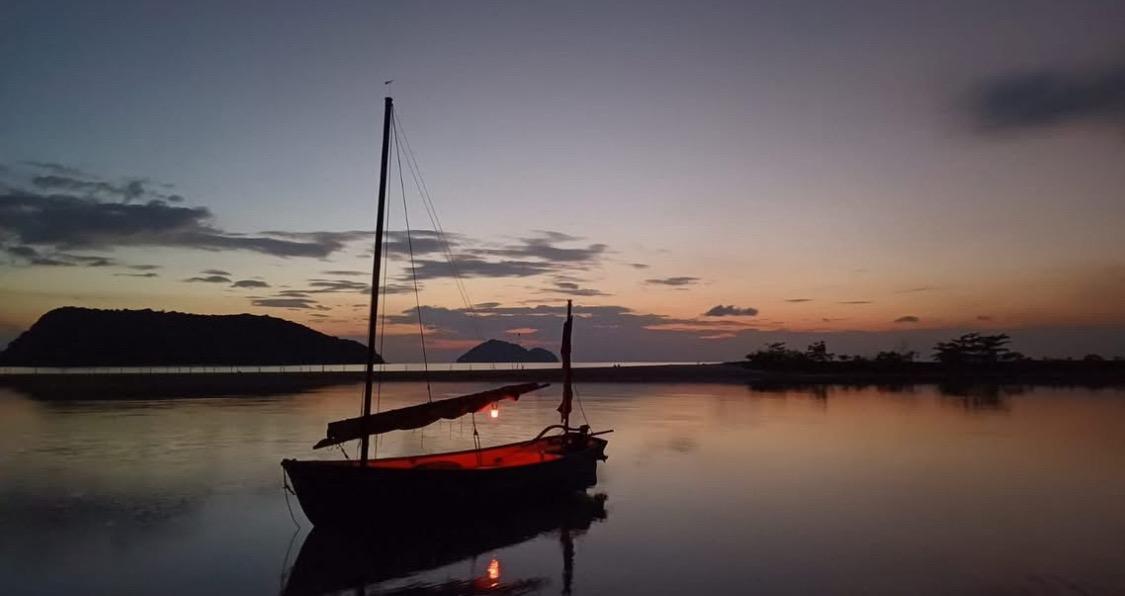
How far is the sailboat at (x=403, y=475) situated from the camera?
14469mm

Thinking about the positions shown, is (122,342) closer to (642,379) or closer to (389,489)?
(642,379)

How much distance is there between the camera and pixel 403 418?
53.6 feet

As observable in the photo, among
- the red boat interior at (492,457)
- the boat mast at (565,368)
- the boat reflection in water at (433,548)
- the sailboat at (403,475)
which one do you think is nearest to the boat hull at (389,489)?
the sailboat at (403,475)

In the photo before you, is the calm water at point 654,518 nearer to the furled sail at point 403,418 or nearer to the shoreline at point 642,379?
the furled sail at point 403,418

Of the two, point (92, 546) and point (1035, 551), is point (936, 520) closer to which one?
point (1035, 551)

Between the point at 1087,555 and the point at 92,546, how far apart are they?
18137 millimetres

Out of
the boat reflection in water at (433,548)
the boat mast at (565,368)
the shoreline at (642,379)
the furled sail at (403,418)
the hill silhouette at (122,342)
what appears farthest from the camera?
the hill silhouette at (122,342)

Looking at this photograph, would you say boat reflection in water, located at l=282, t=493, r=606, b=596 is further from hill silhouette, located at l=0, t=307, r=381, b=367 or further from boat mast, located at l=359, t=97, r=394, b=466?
hill silhouette, located at l=0, t=307, r=381, b=367

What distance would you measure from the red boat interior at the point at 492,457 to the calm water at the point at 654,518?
5.53 feet

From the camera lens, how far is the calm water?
12.1m

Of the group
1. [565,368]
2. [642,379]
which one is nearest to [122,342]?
[642,379]

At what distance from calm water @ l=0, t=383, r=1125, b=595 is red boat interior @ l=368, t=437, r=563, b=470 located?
1687mm

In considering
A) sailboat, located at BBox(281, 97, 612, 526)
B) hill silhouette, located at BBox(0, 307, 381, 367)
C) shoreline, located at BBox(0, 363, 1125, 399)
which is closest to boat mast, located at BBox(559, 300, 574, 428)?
sailboat, located at BBox(281, 97, 612, 526)

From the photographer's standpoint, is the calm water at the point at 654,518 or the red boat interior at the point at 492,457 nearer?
the calm water at the point at 654,518
